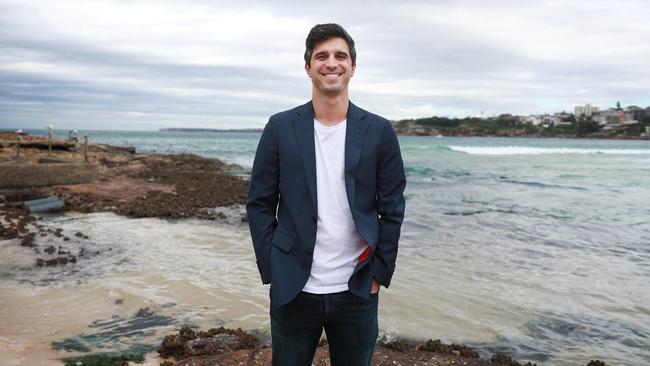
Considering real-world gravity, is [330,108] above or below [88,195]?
above

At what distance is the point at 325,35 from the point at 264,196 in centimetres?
83

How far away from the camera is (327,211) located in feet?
8.35

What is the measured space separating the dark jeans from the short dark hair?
1.16m

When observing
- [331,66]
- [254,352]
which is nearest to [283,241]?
[331,66]

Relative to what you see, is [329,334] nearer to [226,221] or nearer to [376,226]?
[376,226]

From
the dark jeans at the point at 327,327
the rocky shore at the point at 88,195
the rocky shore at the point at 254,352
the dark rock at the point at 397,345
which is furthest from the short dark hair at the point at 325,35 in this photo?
the rocky shore at the point at 88,195

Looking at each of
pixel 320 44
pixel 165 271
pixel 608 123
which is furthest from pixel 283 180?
pixel 608 123

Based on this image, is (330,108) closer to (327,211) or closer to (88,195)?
(327,211)

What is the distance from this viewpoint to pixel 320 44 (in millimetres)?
2557

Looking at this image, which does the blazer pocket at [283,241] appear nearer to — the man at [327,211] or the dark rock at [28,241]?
the man at [327,211]

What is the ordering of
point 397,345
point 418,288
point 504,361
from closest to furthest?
point 504,361, point 397,345, point 418,288

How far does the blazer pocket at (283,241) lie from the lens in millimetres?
2504

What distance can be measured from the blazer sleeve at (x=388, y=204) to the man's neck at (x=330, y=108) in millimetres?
224

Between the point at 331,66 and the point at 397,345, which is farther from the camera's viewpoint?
the point at 397,345
